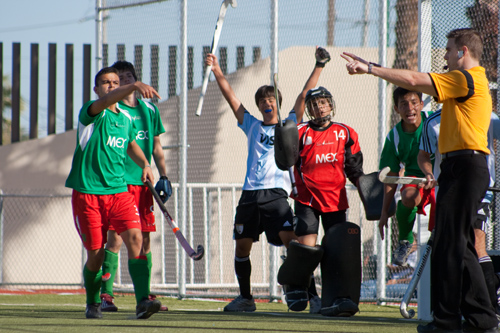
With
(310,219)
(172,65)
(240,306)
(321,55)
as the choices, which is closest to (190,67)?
(172,65)

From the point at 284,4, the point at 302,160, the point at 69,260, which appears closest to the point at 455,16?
the point at 284,4

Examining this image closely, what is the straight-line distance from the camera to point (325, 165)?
18.8ft

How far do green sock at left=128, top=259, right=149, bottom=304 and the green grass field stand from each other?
179 millimetres

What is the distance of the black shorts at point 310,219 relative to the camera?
555 cm

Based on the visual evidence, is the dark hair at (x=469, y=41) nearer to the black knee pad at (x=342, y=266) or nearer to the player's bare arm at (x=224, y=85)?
the black knee pad at (x=342, y=266)

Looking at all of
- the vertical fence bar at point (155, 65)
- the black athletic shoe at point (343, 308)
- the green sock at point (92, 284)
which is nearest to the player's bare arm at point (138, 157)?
the green sock at point (92, 284)

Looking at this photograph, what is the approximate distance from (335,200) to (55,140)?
782 cm

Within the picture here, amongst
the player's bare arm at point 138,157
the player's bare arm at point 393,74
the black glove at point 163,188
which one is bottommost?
the black glove at point 163,188

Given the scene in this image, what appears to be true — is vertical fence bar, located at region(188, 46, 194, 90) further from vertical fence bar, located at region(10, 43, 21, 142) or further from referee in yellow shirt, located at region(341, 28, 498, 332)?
vertical fence bar, located at region(10, 43, 21, 142)

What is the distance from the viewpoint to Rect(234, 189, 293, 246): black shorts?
20.5 ft

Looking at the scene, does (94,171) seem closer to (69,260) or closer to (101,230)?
(101,230)

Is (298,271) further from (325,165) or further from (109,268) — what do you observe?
(109,268)

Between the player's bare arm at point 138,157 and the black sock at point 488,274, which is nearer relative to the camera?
the black sock at point 488,274

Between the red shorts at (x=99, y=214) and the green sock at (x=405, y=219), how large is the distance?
6.56ft
